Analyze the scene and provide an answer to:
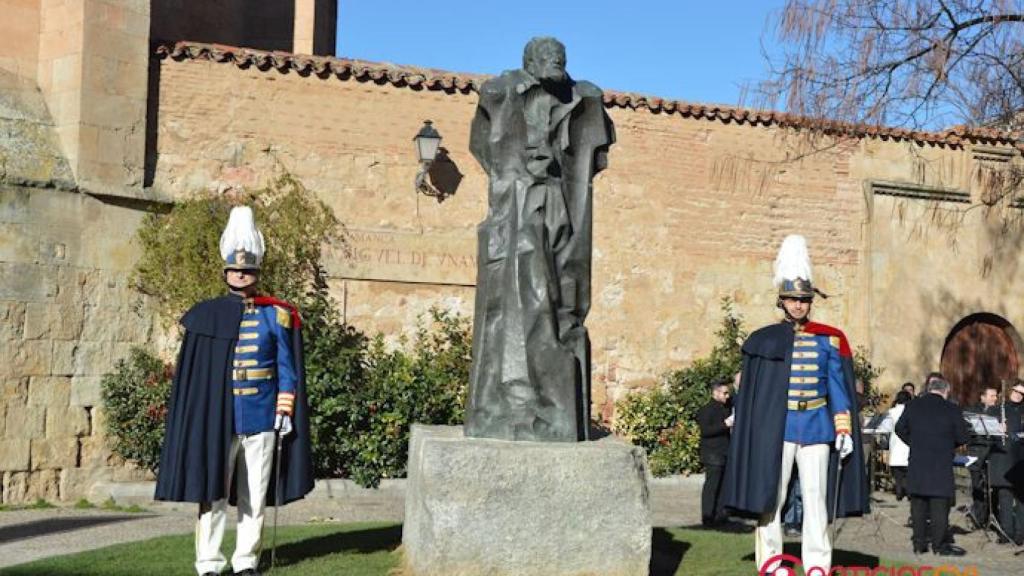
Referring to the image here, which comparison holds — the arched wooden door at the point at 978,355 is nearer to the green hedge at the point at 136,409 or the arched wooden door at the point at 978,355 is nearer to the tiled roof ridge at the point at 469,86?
the tiled roof ridge at the point at 469,86

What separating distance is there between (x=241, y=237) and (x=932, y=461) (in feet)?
21.0

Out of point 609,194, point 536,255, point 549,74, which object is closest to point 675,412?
point 609,194

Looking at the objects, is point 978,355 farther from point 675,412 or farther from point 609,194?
point 609,194

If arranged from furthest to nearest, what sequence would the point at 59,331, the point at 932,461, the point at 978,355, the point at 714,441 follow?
the point at 978,355
the point at 59,331
the point at 714,441
the point at 932,461

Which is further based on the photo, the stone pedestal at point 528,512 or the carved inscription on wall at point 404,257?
the carved inscription on wall at point 404,257

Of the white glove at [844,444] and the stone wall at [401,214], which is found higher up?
the stone wall at [401,214]

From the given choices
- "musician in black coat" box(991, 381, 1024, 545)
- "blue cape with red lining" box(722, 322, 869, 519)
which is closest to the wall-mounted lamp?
"musician in black coat" box(991, 381, 1024, 545)

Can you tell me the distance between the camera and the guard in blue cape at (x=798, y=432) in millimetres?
7477

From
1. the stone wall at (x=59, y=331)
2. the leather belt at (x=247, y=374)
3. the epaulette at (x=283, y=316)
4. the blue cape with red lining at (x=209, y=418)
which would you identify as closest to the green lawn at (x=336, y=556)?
the blue cape with red lining at (x=209, y=418)

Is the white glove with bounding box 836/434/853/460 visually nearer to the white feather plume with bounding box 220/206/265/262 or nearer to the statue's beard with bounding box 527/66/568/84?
the statue's beard with bounding box 527/66/568/84

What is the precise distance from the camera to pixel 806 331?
25.3ft

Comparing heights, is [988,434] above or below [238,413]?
below

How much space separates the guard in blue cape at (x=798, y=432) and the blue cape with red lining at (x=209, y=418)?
249 centimetres

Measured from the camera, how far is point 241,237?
7664 mm
